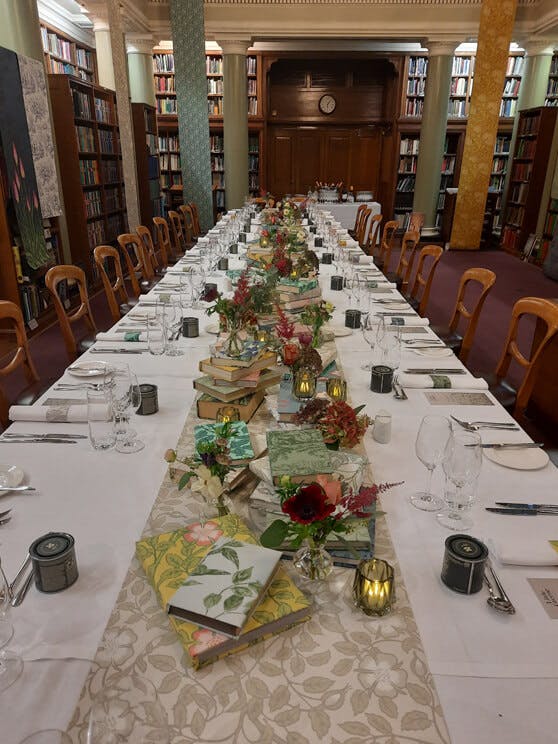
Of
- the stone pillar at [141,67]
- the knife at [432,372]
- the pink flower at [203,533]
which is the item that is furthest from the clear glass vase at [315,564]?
the stone pillar at [141,67]

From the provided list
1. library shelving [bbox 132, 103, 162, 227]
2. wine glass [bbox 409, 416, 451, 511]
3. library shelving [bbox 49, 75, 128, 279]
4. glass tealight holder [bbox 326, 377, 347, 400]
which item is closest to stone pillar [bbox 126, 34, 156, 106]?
library shelving [bbox 132, 103, 162, 227]

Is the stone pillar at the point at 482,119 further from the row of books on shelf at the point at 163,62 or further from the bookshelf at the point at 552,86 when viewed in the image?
the row of books on shelf at the point at 163,62

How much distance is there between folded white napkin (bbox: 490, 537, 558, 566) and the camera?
1116 millimetres

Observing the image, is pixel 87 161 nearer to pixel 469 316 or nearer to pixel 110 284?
pixel 110 284

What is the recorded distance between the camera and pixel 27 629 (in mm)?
958

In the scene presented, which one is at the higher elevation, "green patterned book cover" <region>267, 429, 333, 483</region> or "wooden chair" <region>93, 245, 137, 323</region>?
"green patterned book cover" <region>267, 429, 333, 483</region>

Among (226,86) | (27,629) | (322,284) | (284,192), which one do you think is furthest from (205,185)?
(27,629)

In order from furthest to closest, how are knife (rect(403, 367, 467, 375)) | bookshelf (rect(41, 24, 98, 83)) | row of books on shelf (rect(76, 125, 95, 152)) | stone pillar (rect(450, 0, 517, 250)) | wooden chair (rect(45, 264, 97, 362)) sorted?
1. stone pillar (rect(450, 0, 517, 250))
2. bookshelf (rect(41, 24, 98, 83))
3. row of books on shelf (rect(76, 125, 95, 152))
4. wooden chair (rect(45, 264, 97, 362))
5. knife (rect(403, 367, 467, 375))

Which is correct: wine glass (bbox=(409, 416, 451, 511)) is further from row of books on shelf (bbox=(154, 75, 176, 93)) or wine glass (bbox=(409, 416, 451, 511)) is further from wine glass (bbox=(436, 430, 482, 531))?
row of books on shelf (bbox=(154, 75, 176, 93))

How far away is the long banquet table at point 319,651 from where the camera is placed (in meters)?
0.81

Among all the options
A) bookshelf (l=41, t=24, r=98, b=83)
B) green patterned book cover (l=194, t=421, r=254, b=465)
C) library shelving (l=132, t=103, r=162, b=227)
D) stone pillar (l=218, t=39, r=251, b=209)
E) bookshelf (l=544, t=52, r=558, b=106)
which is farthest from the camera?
bookshelf (l=544, t=52, r=558, b=106)

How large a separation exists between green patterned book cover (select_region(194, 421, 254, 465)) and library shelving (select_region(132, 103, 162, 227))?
7.78m

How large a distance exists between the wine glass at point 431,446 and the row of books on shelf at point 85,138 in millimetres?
6025

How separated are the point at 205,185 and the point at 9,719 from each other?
29.6 ft
